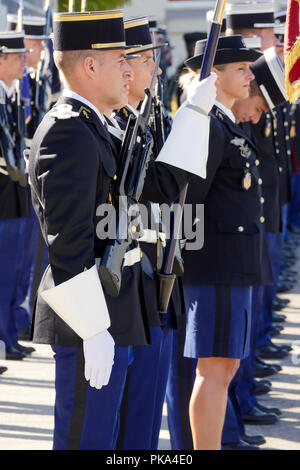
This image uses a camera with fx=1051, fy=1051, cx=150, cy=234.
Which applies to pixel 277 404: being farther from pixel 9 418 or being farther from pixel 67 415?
pixel 67 415

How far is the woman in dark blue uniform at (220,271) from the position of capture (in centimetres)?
423

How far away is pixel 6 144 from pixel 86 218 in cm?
389

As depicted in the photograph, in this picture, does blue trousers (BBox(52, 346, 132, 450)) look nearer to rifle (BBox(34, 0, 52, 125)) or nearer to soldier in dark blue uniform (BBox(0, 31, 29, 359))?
soldier in dark blue uniform (BBox(0, 31, 29, 359))

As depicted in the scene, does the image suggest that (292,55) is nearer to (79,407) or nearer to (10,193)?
(79,407)

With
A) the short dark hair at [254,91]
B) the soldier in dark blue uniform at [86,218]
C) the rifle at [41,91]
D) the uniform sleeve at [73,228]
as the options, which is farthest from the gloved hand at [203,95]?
the rifle at [41,91]

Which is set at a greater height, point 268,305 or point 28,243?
point 28,243

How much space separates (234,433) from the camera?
4.99 m

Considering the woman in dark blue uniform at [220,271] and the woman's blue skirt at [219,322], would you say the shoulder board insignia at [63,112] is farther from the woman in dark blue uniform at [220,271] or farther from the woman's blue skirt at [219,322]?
the woman's blue skirt at [219,322]

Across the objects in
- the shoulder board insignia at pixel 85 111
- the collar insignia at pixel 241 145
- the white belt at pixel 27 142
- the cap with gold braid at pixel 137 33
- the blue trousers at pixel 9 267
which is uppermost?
the cap with gold braid at pixel 137 33

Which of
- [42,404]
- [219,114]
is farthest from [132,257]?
[42,404]

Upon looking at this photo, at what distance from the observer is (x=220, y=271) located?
13.9 feet

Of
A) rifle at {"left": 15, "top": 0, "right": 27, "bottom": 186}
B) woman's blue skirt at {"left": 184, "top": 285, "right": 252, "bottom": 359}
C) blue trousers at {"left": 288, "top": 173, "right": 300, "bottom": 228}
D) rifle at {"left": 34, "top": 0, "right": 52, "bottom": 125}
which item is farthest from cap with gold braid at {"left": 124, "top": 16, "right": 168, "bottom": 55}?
blue trousers at {"left": 288, "top": 173, "right": 300, "bottom": 228}

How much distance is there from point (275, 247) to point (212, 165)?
3.36m

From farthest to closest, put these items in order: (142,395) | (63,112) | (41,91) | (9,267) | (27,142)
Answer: (41,91) → (27,142) → (9,267) → (142,395) → (63,112)
